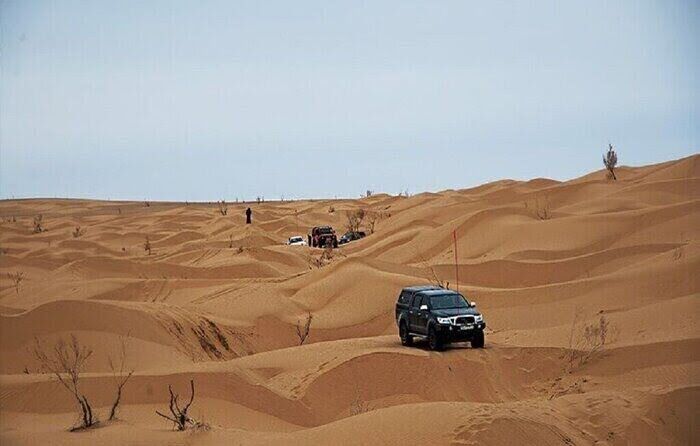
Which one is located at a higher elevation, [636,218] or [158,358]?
Result: [636,218]

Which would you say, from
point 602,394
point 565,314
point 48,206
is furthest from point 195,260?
point 48,206

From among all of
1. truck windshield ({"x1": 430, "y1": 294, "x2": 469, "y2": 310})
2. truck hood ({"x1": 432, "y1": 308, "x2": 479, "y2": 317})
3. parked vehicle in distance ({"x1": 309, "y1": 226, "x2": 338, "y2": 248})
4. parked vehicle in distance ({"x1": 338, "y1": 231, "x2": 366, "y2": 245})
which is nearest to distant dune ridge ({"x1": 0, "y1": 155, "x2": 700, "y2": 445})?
truck hood ({"x1": 432, "y1": 308, "x2": 479, "y2": 317})

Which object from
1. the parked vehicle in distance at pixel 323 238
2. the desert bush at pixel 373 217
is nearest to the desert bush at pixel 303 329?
the parked vehicle in distance at pixel 323 238

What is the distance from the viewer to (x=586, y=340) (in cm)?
2056

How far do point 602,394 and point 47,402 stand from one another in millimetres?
8273

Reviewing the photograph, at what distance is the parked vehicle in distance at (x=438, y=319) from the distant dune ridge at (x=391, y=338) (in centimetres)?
45

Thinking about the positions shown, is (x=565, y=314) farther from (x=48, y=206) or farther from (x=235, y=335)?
(x=48, y=206)

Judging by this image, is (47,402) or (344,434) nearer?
(344,434)

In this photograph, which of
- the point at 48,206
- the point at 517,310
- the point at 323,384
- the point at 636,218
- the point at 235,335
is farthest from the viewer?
the point at 48,206

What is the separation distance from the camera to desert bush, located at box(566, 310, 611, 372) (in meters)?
18.8

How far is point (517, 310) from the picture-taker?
89.9 ft

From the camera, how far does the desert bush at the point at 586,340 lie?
742 inches

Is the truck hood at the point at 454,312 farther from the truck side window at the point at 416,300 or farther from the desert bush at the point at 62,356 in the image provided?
the desert bush at the point at 62,356

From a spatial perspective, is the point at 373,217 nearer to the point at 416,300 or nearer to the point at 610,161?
the point at 610,161
